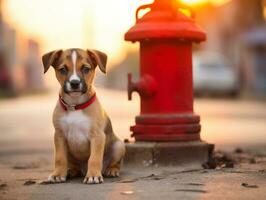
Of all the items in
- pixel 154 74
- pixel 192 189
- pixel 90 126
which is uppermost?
pixel 154 74

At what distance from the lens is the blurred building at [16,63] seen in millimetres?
49062

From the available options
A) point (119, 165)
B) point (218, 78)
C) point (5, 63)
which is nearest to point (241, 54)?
point (218, 78)

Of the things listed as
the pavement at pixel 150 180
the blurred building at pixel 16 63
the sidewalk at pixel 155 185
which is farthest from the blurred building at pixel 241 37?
the sidewalk at pixel 155 185

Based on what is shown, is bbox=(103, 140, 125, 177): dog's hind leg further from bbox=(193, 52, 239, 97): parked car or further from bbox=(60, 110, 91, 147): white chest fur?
bbox=(193, 52, 239, 97): parked car

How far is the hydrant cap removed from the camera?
20.1ft

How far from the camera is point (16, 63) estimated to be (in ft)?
240

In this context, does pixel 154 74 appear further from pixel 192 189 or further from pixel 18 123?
pixel 18 123

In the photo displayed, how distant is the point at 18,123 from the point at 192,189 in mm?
10597

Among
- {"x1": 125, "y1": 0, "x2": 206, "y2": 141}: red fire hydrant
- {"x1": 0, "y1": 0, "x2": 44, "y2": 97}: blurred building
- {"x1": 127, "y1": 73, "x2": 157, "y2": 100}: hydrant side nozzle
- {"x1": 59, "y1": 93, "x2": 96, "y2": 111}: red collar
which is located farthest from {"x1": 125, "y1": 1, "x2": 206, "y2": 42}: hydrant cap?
{"x1": 0, "y1": 0, "x2": 44, "y2": 97}: blurred building

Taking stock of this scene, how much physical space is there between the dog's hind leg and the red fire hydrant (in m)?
0.60

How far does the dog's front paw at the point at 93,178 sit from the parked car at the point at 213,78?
23079mm

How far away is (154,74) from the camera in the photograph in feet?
20.7

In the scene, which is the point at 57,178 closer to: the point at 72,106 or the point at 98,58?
the point at 72,106

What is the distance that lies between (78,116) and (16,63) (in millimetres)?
68865
